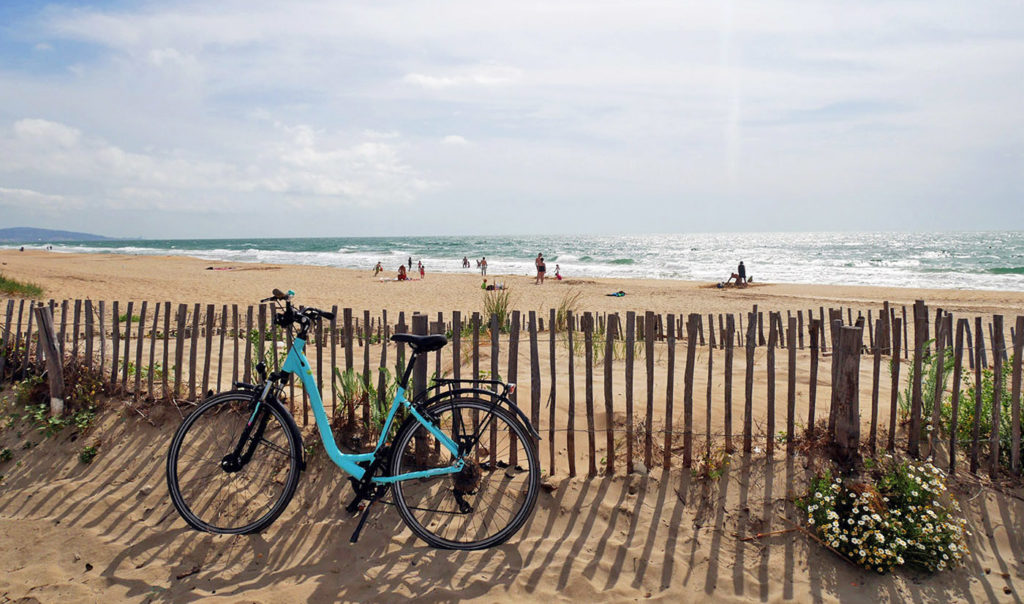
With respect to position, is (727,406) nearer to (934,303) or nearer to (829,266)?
(934,303)

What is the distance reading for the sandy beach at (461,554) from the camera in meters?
3.19

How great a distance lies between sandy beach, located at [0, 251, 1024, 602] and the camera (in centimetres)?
319

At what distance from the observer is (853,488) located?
3.61 metres

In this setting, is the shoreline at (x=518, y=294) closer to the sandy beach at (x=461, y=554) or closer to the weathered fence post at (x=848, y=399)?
the sandy beach at (x=461, y=554)

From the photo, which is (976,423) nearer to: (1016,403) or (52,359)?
(1016,403)

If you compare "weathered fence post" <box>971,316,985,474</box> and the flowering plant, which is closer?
the flowering plant

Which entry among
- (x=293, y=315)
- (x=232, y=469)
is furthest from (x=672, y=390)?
(x=232, y=469)

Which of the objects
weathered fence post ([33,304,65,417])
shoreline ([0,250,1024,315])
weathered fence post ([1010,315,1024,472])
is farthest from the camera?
shoreline ([0,250,1024,315])

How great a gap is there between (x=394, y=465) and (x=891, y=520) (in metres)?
2.93

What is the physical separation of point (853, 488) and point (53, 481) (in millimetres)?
5482

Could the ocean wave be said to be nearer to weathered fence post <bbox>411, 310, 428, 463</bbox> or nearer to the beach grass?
weathered fence post <bbox>411, 310, 428, 463</bbox>

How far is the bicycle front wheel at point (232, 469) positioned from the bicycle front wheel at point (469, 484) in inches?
30.6

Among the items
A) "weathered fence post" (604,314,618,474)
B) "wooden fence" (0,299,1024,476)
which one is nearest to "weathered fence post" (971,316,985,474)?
"wooden fence" (0,299,1024,476)

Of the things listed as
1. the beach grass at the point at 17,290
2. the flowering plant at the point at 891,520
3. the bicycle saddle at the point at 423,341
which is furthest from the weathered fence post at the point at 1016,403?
the beach grass at the point at 17,290
